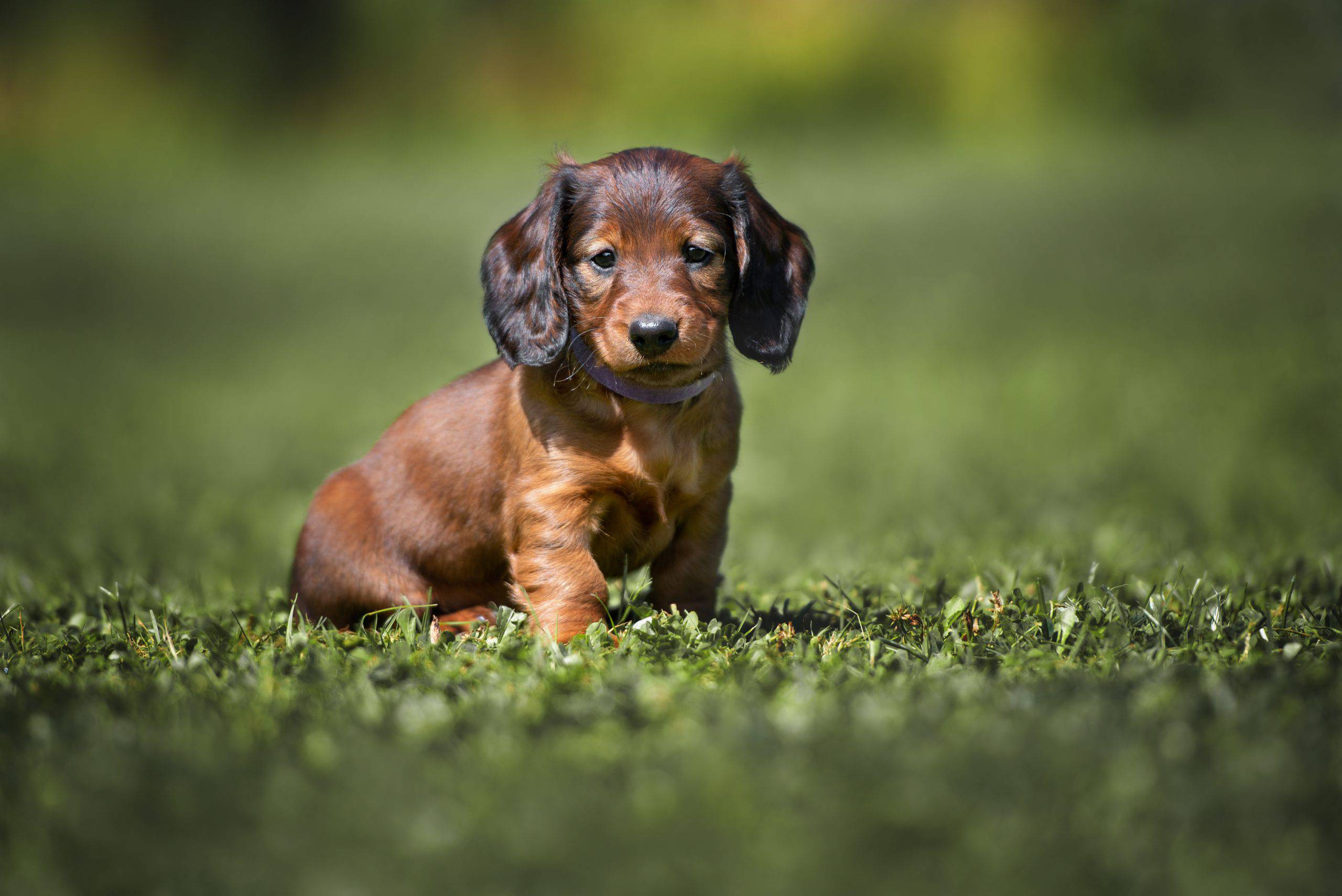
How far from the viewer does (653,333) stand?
10.4 ft

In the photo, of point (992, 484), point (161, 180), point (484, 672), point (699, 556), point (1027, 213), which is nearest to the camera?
point (484, 672)

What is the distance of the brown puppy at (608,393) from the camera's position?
3434 mm

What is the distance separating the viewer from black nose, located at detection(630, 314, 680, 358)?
3.16 m

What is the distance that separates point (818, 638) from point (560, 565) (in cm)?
77

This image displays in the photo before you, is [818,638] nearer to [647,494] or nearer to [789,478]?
[647,494]

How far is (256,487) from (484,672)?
503 cm

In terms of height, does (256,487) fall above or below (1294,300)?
below

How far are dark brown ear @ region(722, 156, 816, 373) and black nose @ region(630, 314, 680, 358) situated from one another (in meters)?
0.49

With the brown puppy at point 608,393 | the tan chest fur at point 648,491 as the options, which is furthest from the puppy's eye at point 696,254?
the tan chest fur at point 648,491

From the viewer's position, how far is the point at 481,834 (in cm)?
213

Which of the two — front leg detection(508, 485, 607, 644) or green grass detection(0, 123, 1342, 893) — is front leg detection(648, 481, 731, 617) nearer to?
green grass detection(0, 123, 1342, 893)

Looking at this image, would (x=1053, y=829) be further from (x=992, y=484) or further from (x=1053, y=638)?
(x=992, y=484)

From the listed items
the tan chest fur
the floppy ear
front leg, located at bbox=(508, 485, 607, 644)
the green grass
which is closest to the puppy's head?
the floppy ear

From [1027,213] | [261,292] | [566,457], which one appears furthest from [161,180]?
[566,457]
